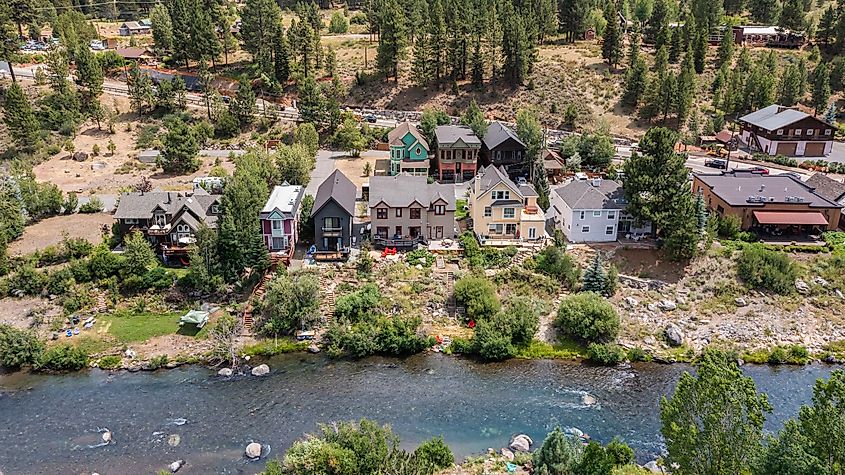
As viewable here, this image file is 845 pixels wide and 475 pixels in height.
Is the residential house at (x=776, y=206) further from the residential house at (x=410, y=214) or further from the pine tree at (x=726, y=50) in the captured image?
the pine tree at (x=726, y=50)

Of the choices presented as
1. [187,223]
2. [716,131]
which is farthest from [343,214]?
[716,131]

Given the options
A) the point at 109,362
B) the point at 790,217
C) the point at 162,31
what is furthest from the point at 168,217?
the point at 162,31

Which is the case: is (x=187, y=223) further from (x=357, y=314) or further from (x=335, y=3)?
(x=335, y=3)

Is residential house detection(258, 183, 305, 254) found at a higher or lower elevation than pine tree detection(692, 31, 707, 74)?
lower

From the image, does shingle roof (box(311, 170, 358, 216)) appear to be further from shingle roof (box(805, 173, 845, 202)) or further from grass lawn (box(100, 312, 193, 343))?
shingle roof (box(805, 173, 845, 202))

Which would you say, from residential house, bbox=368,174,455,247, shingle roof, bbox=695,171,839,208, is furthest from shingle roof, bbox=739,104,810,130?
residential house, bbox=368,174,455,247

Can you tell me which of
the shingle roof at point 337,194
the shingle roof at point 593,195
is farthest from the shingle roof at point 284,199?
the shingle roof at point 593,195
